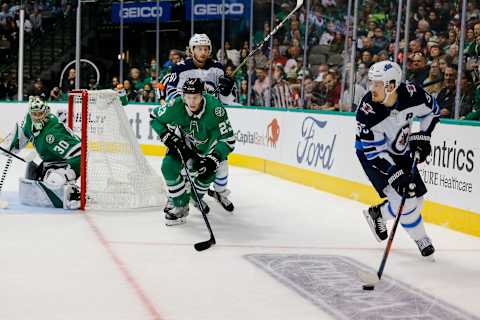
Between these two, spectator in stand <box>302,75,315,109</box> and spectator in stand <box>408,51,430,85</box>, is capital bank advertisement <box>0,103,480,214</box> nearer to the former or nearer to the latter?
spectator in stand <box>302,75,315,109</box>

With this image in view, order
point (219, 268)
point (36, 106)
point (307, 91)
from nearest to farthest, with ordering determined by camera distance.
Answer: point (219, 268), point (36, 106), point (307, 91)

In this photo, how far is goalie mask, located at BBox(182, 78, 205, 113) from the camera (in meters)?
5.02

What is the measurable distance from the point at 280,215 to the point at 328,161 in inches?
62.1

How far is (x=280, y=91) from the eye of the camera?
32.4 feet

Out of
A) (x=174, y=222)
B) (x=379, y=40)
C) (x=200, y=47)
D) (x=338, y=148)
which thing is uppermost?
(x=379, y=40)

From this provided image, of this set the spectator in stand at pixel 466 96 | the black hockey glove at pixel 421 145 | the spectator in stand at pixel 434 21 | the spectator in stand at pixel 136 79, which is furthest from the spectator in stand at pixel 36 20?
the black hockey glove at pixel 421 145

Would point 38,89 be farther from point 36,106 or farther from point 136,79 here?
point 36,106

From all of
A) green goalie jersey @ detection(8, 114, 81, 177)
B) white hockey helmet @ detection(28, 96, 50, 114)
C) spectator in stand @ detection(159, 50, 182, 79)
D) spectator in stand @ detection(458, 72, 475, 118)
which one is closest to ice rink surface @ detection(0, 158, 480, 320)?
green goalie jersey @ detection(8, 114, 81, 177)

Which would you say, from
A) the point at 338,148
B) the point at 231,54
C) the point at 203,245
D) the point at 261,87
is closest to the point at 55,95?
the point at 231,54

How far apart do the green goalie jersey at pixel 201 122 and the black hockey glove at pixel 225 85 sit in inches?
38.4

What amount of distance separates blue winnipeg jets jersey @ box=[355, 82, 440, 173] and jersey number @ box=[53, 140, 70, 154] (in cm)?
251

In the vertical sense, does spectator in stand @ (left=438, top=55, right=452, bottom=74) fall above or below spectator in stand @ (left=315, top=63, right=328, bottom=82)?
above

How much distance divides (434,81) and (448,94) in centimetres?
45

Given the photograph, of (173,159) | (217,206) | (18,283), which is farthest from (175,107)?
(18,283)
